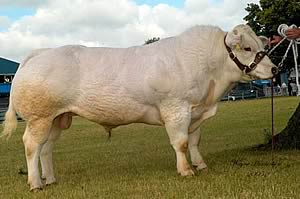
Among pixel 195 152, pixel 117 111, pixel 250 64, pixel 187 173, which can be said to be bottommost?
pixel 187 173

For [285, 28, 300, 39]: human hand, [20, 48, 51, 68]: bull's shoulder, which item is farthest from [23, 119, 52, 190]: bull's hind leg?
[285, 28, 300, 39]: human hand

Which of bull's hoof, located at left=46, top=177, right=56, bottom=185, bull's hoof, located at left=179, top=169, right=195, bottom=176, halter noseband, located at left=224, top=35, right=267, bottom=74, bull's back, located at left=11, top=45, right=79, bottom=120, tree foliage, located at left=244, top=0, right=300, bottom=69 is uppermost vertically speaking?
tree foliage, located at left=244, top=0, right=300, bottom=69

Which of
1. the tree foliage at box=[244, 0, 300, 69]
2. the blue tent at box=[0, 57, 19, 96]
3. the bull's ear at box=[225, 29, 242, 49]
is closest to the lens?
the bull's ear at box=[225, 29, 242, 49]

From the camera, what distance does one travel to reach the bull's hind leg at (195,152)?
30.7 ft

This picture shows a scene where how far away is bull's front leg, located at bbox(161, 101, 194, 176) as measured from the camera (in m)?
8.39

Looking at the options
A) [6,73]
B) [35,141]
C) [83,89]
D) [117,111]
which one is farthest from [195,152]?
[6,73]

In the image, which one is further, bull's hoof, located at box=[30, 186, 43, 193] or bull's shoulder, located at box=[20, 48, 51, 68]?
bull's shoulder, located at box=[20, 48, 51, 68]

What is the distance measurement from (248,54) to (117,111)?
218cm

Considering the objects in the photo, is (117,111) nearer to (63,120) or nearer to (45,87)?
(63,120)

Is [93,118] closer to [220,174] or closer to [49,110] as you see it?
[49,110]

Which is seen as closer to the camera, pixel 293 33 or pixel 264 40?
pixel 264 40

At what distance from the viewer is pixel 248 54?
8.70 metres

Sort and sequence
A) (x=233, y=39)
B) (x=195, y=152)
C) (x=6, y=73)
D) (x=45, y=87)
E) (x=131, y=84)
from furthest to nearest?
(x=6, y=73) < (x=195, y=152) < (x=233, y=39) < (x=131, y=84) < (x=45, y=87)

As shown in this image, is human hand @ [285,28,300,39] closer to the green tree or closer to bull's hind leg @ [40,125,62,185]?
the green tree
